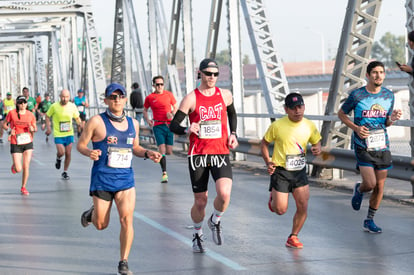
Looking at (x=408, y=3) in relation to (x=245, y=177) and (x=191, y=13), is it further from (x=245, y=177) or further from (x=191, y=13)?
(x=191, y=13)

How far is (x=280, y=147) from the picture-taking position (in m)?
7.98

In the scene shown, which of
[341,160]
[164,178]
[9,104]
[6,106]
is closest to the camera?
[341,160]

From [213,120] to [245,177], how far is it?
7.46m

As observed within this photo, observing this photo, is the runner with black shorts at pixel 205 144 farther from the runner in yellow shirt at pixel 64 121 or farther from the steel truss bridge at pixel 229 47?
the runner in yellow shirt at pixel 64 121

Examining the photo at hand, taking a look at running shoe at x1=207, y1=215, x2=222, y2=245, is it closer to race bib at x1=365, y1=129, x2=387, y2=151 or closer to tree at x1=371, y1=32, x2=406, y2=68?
race bib at x1=365, y1=129, x2=387, y2=151

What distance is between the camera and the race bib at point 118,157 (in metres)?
6.99

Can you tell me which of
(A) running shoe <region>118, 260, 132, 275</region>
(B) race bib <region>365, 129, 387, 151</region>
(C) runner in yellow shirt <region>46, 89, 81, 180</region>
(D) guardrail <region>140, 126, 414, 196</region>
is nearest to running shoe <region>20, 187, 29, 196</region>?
(C) runner in yellow shirt <region>46, 89, 81, 180</region>

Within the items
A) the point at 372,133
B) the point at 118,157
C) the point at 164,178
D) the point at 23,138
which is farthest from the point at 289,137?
the point at 23,138

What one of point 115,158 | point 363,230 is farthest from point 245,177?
point 115,158

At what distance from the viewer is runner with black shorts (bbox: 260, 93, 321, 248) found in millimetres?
7918

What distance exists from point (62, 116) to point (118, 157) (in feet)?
29.5

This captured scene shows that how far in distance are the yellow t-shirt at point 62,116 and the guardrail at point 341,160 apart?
348 cm

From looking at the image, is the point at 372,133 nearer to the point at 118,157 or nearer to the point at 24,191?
the point at 118,157

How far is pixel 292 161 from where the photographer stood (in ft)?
26.1
